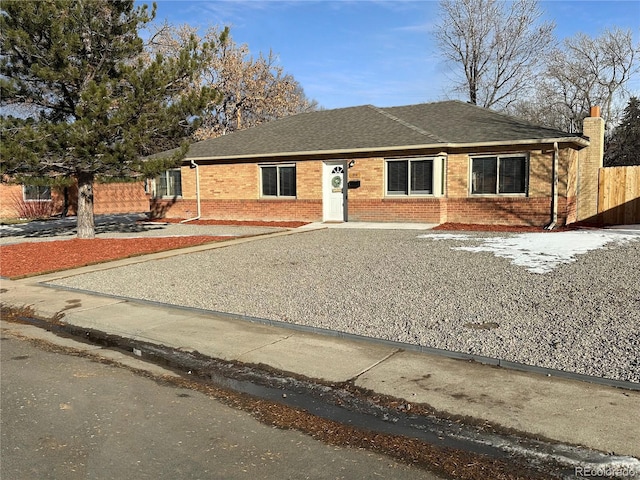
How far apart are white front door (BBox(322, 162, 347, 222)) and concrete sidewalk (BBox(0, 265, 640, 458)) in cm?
1259

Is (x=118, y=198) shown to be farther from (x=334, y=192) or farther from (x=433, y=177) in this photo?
(x=433, y=177)

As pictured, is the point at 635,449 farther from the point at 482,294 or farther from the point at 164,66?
the point at 164,66

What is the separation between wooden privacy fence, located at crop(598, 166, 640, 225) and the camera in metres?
18.0

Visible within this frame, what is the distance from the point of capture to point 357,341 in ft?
19.9

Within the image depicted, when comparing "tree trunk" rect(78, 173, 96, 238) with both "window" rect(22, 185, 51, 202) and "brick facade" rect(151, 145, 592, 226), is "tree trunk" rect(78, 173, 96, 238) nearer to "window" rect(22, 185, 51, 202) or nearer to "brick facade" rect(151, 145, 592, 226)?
"brick facade" rect(151, 145, 592, 226)

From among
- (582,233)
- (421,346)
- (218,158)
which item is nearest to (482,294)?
(421,346)

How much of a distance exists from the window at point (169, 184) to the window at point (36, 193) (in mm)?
10175

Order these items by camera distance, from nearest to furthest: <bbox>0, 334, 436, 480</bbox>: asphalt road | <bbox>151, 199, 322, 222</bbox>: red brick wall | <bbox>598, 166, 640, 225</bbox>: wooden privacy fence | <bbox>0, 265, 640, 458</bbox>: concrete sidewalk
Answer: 1. <bbox>0, 334, 436, 480</bbox>: asphalt road
2. <bbox>0, 265, 640, 458</bbox>: concrete sidewalk
3. <bbox>598, 166, 640, 225</bbox>: wooden privacy fence
4. <bbox>151, 199, 322, 222</bbox>: red brick wall

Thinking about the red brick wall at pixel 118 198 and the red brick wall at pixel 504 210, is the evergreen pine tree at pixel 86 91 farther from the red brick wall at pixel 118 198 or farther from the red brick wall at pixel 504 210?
the red brick wall at pixel 118 198

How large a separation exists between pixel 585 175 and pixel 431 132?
578 cm

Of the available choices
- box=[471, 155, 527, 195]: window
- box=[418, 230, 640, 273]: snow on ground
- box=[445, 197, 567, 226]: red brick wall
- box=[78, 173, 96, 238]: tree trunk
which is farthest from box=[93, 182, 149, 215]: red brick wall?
box=[418, 230, 640, 273]: snow on ground

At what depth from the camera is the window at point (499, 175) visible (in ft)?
55.6

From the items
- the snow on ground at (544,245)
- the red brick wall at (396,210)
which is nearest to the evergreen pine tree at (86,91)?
the red brick wall at (396,210)

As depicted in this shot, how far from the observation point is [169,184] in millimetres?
24375
